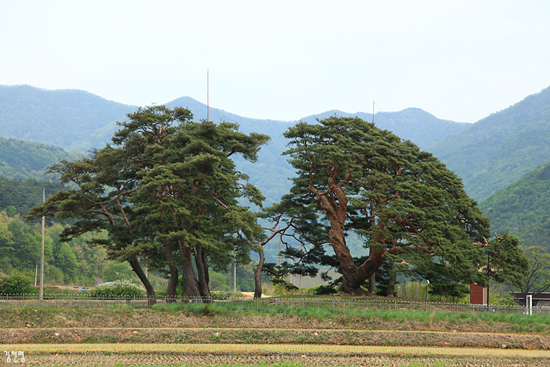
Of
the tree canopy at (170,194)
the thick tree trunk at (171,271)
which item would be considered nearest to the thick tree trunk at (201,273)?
the tree canopy at (170,194)

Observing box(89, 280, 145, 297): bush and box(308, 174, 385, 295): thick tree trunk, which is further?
box(89, 280, 145, 297): bush

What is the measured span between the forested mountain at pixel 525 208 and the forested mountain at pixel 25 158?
385 feet

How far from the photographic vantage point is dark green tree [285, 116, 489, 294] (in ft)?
102

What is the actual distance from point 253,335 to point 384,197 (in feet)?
51.4

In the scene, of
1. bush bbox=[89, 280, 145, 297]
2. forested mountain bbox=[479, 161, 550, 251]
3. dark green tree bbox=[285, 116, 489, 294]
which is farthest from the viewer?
forested mountain bbox=[479, 161, 550, 251]

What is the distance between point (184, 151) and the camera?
1160 inches

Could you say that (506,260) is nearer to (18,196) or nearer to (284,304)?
(284,304)

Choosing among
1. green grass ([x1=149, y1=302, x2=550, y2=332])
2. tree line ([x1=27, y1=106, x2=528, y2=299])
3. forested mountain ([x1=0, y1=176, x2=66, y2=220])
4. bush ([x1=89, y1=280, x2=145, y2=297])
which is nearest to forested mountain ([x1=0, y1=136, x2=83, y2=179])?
forested mountain ([x1=0, y1=176, x2=66, y2=220])

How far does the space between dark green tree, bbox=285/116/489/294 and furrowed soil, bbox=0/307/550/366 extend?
7.32 metres

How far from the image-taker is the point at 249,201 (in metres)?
32.1

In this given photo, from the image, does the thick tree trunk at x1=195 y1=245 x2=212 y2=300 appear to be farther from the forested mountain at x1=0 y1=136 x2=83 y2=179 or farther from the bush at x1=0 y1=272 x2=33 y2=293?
the forested mountain at x1=0 y1=136 x2=83 y2=179

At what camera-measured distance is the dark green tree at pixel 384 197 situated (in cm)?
3122

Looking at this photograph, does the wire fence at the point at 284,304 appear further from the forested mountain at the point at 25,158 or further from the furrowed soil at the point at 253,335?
the forested mountain at the point at 25,158

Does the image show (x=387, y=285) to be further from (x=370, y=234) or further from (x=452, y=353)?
(x=452, y=353)
